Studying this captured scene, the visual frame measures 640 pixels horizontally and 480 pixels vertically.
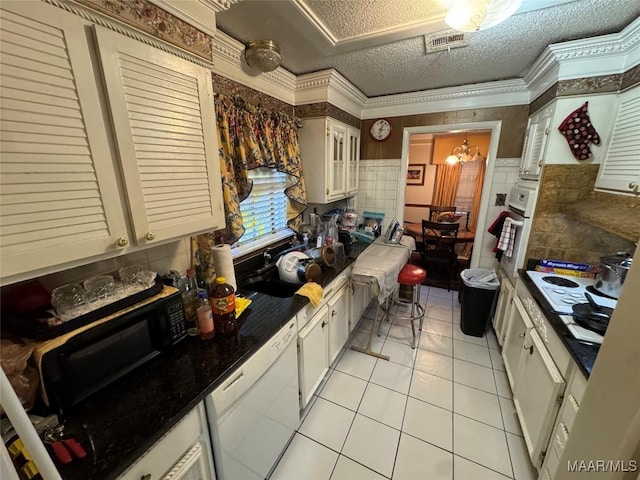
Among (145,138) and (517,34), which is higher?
(517,34)

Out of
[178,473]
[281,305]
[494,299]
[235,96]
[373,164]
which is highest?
[235,96]

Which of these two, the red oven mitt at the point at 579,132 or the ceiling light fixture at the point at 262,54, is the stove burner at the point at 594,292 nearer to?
the red oven mitt at the point at 579,132

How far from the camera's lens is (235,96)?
5.41 feet

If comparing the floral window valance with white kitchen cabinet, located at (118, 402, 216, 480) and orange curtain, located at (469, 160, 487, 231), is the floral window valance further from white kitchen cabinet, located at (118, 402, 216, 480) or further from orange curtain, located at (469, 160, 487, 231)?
orange curtain, located at (469, 160, 487, 231)

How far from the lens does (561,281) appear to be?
176 cm

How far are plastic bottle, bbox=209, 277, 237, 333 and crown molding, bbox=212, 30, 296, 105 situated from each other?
1286 mm

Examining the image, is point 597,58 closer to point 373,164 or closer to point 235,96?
point 373,164

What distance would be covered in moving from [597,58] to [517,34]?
0.58 metres

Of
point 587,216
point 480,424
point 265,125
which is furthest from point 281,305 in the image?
point 587,216

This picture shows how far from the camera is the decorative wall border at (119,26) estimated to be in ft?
2.34

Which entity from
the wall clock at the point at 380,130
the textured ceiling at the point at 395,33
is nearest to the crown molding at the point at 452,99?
the wall clock at the point at 380,130

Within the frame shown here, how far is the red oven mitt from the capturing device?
1700 mm

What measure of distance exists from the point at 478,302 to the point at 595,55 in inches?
79.3

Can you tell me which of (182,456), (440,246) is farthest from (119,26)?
(440,246)
